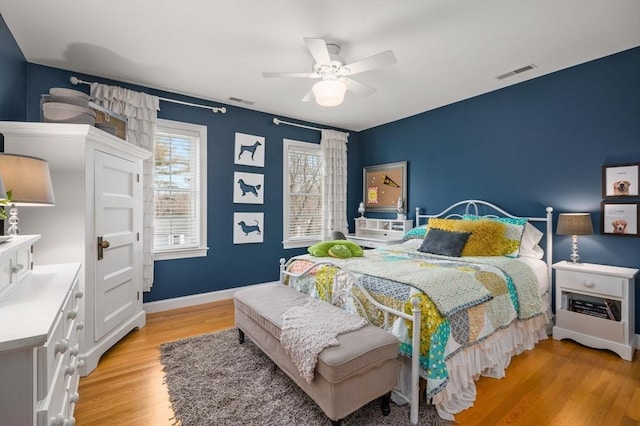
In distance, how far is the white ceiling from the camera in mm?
2082

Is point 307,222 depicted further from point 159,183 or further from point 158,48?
point 158,48

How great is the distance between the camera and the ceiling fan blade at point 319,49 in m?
2.00

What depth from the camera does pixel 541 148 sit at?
3172mm

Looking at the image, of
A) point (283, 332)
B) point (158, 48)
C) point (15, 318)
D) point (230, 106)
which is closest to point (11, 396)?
point (15, 318)

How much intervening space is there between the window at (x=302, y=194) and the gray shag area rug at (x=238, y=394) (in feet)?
7.42

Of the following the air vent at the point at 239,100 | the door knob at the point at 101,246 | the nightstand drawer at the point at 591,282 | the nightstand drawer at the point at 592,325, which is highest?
the air vent at the point at 239,100

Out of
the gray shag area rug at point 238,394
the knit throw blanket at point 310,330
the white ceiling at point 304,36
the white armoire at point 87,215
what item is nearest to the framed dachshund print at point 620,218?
the white ceiling at point 304,36

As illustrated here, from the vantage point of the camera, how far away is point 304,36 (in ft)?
7.89

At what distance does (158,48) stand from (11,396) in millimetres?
2727

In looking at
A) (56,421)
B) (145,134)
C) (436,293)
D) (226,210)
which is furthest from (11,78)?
(436,293)

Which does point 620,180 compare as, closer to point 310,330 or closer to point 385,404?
point 385,404

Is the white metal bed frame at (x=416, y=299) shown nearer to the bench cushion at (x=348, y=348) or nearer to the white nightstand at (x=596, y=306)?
the bench cushion at (x=348, y=348)

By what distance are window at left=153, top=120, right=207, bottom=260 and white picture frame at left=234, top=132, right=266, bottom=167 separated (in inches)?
17.2

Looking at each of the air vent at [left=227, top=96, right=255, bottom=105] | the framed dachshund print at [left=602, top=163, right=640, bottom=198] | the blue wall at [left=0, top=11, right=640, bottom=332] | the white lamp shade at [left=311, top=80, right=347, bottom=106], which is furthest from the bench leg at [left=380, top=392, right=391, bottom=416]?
the air vent at [left=227, top=96, right=255, bottom=105]
